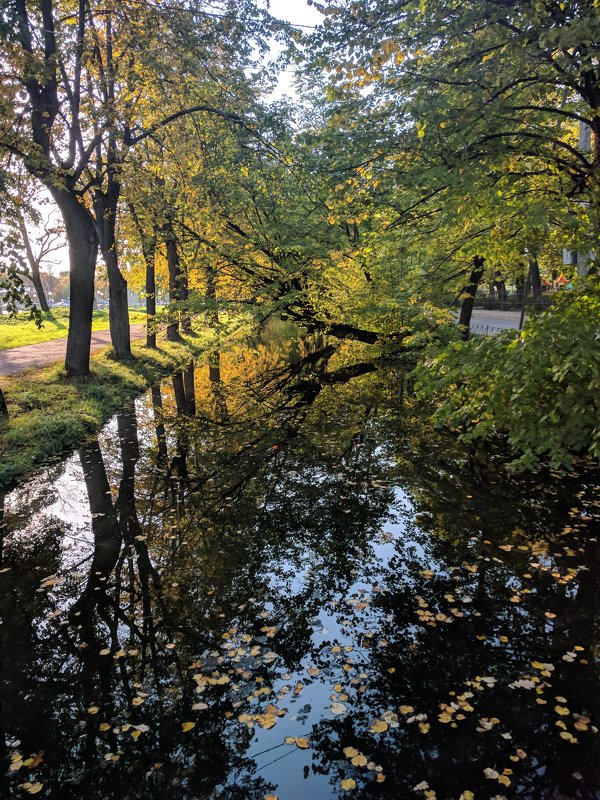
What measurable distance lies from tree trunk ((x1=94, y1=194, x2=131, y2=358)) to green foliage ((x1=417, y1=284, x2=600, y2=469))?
12891 millimetres

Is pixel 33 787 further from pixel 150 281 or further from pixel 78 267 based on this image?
pixel 150 281

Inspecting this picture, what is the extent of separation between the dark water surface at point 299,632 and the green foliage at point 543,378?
134 cm

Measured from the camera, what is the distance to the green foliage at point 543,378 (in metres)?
6.28

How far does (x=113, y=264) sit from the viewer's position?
1823cm

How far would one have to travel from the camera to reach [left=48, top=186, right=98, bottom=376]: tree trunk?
13.9 meters

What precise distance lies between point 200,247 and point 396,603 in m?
15.2

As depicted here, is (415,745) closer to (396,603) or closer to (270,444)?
(396,603)

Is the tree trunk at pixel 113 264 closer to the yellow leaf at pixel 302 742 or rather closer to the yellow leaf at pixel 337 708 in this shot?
the yellow leaf at pixel 337 708

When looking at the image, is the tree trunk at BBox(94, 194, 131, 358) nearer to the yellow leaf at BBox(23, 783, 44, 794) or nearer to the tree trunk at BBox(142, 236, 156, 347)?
the tree trunk at BBox(142, 236, 156, 347)

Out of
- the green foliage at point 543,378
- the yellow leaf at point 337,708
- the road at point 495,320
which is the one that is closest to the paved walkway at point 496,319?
the road at point 495,320

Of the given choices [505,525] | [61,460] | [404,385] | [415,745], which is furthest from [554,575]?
[404,385]

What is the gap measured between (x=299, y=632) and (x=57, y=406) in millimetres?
9627

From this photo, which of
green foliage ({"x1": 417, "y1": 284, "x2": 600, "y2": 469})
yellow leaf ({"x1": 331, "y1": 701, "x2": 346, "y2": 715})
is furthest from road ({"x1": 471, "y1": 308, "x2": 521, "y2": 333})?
yellow leaf ({"x1": 331, "y1": 701, "x2": 346, "y2": 715})

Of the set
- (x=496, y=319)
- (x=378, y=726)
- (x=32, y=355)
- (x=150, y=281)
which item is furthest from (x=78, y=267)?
→ (x=496, y=319)
